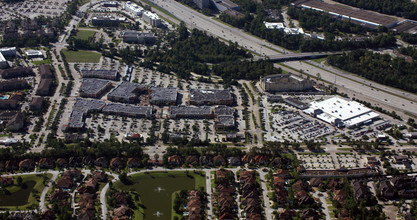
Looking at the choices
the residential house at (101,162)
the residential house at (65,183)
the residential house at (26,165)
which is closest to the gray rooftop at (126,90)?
the residential house at (101,162)

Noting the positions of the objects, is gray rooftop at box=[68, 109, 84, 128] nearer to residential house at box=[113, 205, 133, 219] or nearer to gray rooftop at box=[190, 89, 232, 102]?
gray rooftop at box=[190, 89, 232, 102]

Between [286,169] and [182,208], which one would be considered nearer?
[182,208]

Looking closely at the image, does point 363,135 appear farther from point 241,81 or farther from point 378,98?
point 241,81

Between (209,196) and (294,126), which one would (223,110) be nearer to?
(294,126)

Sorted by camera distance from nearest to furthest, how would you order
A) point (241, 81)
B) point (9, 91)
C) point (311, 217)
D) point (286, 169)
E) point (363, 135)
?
point (311, 217) → point (286, 169) → point (363, 135) → point (9, 91) → point (241, 81)

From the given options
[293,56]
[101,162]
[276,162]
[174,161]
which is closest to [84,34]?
[293,56]

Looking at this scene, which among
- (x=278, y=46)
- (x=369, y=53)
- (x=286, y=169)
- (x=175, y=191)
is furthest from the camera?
(x=278, y=46)

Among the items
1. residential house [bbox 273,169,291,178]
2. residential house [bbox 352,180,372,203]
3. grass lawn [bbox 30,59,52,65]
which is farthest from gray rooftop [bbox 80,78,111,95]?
residential house [bbox 352,180,372,203]

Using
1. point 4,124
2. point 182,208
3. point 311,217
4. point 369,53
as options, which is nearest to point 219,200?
point 182,208
